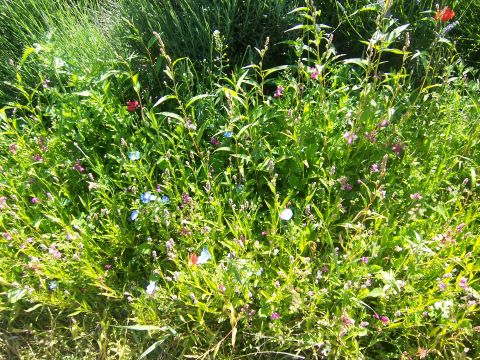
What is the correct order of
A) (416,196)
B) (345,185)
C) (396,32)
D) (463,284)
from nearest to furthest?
1. (463,284)
2. (396,32)
3. (416,196)
4. (345,185)

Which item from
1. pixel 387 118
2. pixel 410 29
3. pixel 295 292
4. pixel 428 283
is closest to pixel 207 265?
pixel 295 292

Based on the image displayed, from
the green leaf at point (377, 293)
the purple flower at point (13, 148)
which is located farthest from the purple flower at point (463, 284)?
the purple flower at point (13, 148)

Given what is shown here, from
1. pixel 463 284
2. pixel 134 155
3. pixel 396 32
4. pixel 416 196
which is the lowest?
pixel 463 284

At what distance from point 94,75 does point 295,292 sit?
1687 mm

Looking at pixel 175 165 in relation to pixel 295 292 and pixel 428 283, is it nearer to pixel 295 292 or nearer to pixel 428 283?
pixel 295 292

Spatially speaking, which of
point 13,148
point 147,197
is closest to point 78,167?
point 13,148

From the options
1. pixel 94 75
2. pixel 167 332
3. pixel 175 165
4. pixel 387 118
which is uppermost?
pixel 94 75

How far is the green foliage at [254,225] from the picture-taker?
1.82m

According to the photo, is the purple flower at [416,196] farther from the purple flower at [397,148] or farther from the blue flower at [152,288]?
the blue flower at [152,288]

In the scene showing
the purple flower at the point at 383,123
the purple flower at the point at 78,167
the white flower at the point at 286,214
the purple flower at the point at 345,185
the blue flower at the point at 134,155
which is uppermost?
the blue flower at the point at 134,155

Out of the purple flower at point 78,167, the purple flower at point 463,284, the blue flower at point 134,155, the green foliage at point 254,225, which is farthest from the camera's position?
the purple flower at point 78,167

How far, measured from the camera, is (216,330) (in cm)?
201

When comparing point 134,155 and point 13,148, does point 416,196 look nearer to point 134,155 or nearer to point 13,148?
point 134,155

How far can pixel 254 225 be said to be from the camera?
85.7 inches
